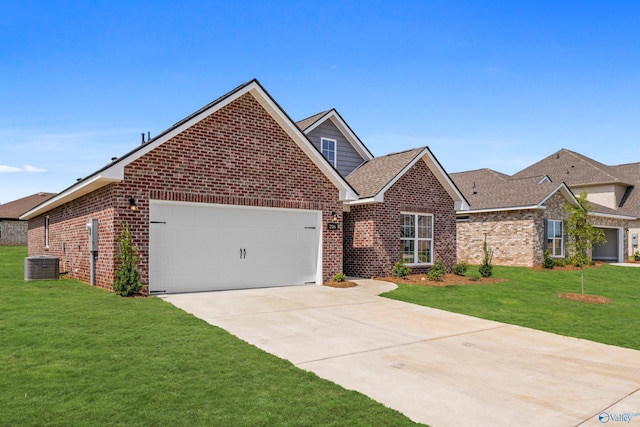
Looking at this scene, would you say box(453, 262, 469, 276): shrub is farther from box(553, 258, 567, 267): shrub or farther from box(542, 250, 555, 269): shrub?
box(553, 258, 567, 267): shrub

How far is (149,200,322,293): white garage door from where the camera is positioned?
1223cm

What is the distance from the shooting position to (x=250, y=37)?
1452cm

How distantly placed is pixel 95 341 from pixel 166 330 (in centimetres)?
120

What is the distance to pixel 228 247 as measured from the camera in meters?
13.3

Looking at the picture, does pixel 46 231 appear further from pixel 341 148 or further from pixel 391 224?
pixel 391 224

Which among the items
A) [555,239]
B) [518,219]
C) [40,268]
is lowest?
[40,268]

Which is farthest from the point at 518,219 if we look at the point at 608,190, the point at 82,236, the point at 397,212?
the point at 82,236

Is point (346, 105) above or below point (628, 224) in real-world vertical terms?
above

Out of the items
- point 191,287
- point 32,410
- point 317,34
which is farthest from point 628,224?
point 32,410

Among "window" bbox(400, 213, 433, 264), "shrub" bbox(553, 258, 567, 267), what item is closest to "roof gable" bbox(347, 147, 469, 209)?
"window" bbox(400, 213, 433, 264)

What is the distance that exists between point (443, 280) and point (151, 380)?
13497mm

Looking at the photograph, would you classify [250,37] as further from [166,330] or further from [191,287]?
[166,330]

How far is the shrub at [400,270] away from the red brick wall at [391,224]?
273 mm

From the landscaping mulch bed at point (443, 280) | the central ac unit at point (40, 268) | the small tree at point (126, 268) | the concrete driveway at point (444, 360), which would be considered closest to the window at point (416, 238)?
the landscaping mulch bed at point (443, 280)
